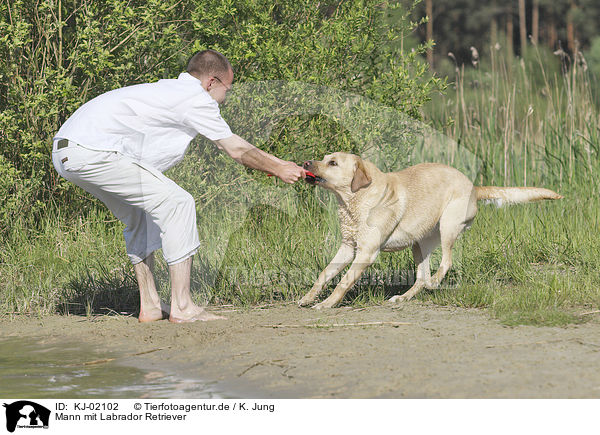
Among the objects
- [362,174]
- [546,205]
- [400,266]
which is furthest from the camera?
[546,205]

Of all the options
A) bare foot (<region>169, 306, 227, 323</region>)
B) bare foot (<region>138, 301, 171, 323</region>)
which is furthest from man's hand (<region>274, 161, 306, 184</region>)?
bare foot (<region>138, 301, 171, 323</region>)

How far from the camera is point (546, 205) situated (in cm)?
909

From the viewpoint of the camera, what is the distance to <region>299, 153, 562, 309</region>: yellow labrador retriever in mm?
6520

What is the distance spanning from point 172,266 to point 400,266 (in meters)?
2.43

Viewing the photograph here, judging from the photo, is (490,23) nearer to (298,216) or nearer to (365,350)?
(298,216)

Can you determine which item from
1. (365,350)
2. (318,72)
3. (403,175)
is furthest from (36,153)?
(365,350)

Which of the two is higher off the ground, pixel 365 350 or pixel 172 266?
pixel 172 266

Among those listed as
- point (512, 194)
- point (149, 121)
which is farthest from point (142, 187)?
point (512, 194)

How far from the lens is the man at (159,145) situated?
583 centimetres

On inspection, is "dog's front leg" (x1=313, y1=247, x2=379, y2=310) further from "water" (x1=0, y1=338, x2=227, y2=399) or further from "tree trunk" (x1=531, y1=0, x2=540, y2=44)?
"tree trunk" (x1=531, y1=0, x2=540, y2=44)

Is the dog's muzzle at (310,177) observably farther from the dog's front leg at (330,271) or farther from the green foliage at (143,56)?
the green foliage at (143,56)

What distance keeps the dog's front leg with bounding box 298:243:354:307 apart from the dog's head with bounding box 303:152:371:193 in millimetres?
541

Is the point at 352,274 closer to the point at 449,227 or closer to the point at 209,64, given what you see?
the point at 449,227

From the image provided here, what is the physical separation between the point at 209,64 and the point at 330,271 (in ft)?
6.39
